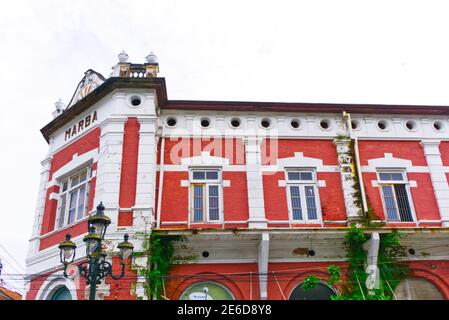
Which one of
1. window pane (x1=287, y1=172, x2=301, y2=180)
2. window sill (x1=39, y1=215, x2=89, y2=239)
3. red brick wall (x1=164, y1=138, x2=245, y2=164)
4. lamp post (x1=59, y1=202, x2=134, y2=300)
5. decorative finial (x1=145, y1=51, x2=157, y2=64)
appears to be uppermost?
decorative finial (x1=145, y1=51, x2=157, y2=64)

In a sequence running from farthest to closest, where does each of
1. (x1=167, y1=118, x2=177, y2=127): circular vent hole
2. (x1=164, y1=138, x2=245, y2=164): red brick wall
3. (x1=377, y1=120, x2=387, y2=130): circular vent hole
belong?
(x1=377, y1=120, x2=387, y2=130): circular vent hole
(x1=167, y1=118, x2=177, y2=127): circular vent hole
(x1=164, y1=138, x2=245, y2=164): red brick wall

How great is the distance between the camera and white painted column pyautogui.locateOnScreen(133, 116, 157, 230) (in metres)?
13.9

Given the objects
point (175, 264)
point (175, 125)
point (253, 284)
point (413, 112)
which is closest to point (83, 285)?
point (175, 264)

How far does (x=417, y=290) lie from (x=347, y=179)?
13.0ft

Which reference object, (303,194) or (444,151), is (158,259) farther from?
(444,151)

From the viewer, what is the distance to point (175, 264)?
1420 centimetres

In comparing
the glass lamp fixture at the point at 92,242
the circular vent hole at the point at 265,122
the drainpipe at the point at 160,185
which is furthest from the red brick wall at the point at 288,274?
the glass lamp fixture at the point at 92,242

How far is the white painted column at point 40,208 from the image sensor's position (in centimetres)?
1556

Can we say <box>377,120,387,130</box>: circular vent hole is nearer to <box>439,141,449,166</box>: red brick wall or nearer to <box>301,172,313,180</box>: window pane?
<box>439,141,449,166</box>: red brick wall

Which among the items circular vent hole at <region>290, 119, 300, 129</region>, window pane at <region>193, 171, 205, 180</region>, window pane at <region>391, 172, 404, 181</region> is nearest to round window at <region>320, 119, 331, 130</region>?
circular vent hole at <region>290, 119, 300, 129</region>

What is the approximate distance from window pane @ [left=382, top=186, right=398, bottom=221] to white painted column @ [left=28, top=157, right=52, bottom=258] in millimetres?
11364

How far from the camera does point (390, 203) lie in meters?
15.9
